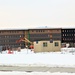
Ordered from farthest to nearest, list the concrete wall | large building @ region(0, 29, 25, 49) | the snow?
large building @ region(0, 29, 25, 49) → the concrete wall → the snow

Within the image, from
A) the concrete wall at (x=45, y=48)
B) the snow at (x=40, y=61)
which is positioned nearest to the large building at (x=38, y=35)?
the concrete wall at (x=45, y=48)

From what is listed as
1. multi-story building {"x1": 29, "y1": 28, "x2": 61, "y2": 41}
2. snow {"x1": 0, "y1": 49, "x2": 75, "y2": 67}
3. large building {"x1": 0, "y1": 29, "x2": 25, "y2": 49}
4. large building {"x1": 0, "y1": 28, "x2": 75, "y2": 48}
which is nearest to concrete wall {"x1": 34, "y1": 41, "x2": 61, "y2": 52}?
snow {"x1": 0, "y1": 49, "x2": 75, "y2": 67}

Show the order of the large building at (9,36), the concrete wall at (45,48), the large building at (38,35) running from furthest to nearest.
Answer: the large building at (9,36), the large building at (38,35), the concrete wall at (45,48)

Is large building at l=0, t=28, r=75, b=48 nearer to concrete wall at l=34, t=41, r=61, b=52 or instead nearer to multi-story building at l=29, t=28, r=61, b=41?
multi-story building at l=29, t=28, r=61, b=41

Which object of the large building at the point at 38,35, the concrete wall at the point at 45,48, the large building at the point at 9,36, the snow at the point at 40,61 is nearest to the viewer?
the snow at the point at 40,61

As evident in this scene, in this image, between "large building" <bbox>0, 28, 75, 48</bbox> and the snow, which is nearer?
the snow

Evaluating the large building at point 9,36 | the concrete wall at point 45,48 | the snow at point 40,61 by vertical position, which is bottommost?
the snow at point 40,61

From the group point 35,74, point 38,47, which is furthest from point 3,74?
point 38,47

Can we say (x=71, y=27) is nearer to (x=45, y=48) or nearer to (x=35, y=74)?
(x=45, y=48)

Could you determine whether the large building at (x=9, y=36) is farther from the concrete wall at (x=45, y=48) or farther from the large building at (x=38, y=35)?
the concrete wall at (x=45, y=48)

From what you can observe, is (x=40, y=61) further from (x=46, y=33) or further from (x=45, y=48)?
(x=46, y=33)

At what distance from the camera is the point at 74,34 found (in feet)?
416

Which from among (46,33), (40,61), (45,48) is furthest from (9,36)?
(40,61)

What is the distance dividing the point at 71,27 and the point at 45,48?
3078 inches
